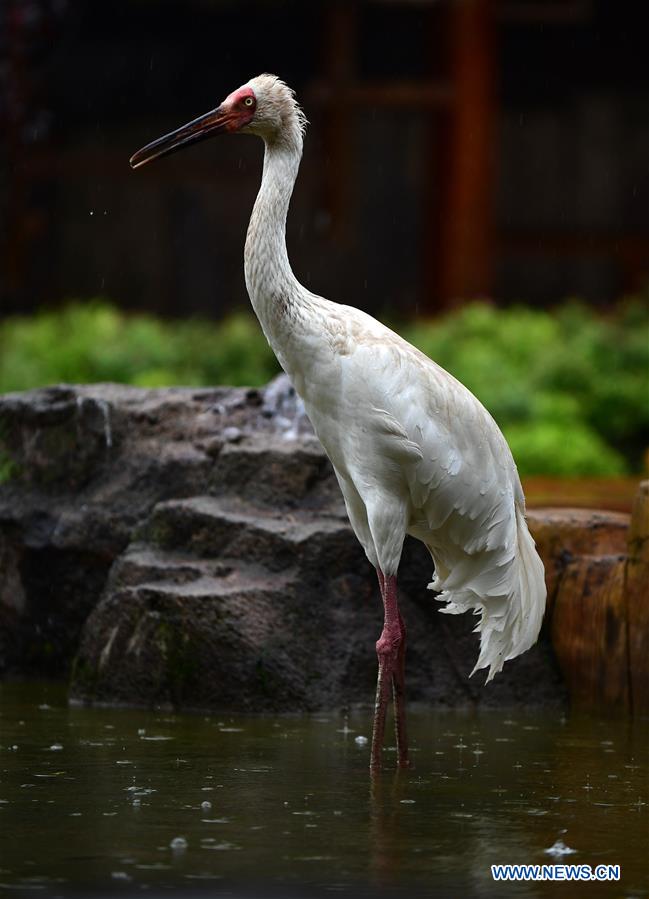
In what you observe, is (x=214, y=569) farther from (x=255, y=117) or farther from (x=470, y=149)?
(x=470, y=149)

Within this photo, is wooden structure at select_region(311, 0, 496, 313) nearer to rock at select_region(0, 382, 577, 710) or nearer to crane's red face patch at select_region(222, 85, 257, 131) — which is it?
rock at select_region(0, 382, 577, 710)

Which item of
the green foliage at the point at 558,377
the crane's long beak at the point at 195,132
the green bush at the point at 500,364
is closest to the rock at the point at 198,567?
the crane's long beak at the point at 195,132

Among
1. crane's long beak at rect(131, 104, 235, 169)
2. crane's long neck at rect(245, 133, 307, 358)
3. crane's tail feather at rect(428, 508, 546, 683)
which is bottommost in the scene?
crane's tail feather at rect(428, 508, 546, 683)

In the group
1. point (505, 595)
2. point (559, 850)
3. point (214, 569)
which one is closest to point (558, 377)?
point (214, 569)

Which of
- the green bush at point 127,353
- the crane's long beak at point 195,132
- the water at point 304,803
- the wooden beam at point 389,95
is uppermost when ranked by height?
the wooden beam at point 389,95

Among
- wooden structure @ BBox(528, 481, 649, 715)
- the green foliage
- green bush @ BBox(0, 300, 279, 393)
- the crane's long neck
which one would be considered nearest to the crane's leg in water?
the crane's long neck

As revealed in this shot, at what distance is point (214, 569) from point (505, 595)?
1499mm

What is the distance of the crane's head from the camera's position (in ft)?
20.9

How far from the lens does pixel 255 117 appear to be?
6.37 metres

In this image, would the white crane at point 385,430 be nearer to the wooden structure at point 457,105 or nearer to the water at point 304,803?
the water at point 304,803

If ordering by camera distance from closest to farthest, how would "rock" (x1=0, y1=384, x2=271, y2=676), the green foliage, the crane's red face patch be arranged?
the crane's red face patch, "rock" (x1=0, y1=384, x2=271, y2=676), the green foliage

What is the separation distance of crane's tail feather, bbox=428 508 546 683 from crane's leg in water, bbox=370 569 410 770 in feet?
1.03

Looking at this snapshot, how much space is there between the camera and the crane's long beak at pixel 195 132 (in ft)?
20.9

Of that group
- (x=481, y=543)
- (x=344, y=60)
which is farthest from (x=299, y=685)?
(x=344, y=60)
